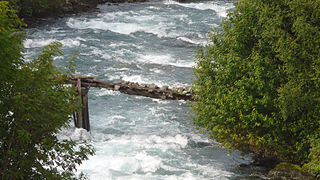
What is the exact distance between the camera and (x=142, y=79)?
30.7 m

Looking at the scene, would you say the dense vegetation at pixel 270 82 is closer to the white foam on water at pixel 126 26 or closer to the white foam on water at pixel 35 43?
the white foam on water at pixel 35 43

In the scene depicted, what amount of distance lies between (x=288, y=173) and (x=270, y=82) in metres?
4.20

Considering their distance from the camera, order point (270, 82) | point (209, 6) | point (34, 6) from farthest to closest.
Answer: point (209, 6)
point (34, 6)
point (270, 82)

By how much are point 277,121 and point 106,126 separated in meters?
11.0

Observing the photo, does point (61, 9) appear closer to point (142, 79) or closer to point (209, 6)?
point (209, 6)

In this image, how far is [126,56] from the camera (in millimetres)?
36000

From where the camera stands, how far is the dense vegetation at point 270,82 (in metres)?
17.0

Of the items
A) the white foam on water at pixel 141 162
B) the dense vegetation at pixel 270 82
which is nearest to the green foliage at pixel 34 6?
the white foam on water at pixel 141 162

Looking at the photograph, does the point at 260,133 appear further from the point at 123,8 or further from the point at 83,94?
the point at 123,8

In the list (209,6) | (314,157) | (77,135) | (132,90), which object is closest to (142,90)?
(132,90)

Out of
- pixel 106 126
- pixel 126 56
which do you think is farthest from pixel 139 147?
pixel 126 56

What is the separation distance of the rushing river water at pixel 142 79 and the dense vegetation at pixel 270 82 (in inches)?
87.7

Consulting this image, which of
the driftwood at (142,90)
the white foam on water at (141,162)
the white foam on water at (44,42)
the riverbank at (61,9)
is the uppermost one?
the riverbank at (61,9)

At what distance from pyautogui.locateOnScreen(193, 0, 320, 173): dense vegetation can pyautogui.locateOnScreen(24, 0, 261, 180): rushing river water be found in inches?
87.7
